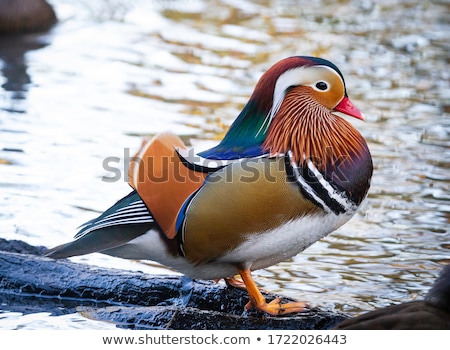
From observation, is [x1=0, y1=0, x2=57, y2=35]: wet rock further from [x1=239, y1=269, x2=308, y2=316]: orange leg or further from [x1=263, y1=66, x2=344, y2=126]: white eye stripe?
[x1=239, y1=269, x2=308, y2=316]: orange leg

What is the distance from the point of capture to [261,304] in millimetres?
4000

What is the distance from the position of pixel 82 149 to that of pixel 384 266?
9.05 feet

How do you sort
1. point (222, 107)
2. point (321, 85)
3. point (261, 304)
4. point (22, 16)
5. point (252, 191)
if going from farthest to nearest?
point (22, 16)
point (222, 107)
point (321, 85)
point (261, 304)
point (252, 191)

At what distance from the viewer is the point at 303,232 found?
391cm

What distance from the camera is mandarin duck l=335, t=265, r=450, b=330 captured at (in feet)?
11.1

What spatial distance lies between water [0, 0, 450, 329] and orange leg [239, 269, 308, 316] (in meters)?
0.66

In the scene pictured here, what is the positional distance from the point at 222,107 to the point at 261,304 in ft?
Result: 14.0

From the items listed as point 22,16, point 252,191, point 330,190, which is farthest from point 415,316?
point 22,16

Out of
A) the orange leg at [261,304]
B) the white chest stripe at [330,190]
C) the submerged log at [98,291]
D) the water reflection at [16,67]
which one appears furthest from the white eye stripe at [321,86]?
the water reflection at [16,67]

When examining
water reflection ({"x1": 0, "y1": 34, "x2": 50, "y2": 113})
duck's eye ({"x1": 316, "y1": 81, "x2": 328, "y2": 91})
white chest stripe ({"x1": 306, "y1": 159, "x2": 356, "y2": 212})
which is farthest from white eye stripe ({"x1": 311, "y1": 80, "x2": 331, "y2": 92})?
water reflection ({"x1": 0, "y1": 34, "x2": 50, "y2": 113})

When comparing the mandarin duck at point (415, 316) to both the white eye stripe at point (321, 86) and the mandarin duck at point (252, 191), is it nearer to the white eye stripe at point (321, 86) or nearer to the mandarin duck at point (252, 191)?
the mandarin duck at point (252, 191)

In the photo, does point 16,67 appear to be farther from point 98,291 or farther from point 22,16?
point 98,291

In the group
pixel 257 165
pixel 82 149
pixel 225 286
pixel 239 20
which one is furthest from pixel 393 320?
pixel 239 20

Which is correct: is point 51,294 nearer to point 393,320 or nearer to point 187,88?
point 393,320
